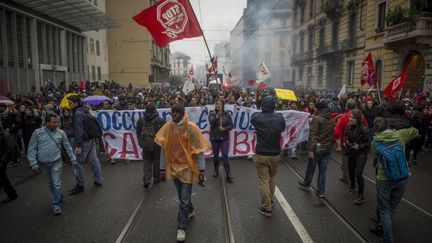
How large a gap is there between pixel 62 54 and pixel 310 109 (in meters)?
22.4

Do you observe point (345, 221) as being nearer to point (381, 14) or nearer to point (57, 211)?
point (57, 211)

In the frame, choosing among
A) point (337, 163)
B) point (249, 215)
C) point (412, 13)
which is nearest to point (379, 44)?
point (412, 13)

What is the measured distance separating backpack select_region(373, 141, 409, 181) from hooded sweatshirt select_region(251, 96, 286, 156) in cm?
153

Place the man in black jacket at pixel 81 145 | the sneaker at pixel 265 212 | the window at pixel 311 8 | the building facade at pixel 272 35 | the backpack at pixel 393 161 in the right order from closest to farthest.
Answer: the backpack at pixel 393 161, the sneaker at pixel 265 212, the man in black jacket at pixel 81 145, the window at pixel 311 8, the building facade at pixel 272 35

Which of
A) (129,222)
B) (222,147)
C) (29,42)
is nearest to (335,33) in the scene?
(29,42)

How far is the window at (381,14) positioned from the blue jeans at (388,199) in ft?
76.7

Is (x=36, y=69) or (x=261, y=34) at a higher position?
(x=261, y=34)

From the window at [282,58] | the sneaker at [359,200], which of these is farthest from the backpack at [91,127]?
the window at [282,58]

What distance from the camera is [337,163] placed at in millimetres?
8836

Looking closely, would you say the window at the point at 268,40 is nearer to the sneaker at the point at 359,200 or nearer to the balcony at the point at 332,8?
the balcony at the point at 332,8

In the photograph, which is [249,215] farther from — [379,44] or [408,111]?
[379,44]

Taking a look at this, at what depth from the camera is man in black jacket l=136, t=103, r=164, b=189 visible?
676 centimetres

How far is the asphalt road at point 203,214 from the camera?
4523 mm

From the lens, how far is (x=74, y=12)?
2380 cm
